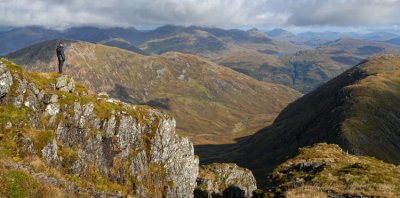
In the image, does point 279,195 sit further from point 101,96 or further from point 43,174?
point 101,96

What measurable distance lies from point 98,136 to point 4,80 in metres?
18.2

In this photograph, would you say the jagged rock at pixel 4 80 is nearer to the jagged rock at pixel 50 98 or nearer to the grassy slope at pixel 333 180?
the jagged rock at pixel 50 98

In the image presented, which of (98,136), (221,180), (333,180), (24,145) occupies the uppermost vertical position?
(24,145)

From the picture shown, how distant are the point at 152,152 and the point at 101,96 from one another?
53.9 feet

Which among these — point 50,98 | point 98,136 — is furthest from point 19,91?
point 98,136

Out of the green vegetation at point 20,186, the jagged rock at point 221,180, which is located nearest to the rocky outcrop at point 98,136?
the jagged rock at point 221,180

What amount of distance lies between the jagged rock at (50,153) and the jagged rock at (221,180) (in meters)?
57.1

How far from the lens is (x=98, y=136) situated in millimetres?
66500

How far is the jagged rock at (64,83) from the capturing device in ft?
211

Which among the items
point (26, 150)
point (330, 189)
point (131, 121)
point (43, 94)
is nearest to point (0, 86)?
point (43, 94)

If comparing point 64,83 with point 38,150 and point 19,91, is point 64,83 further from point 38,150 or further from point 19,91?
point 38,150

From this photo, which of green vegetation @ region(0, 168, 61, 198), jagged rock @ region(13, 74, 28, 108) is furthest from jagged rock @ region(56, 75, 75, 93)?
green vegetation @ region(0, 168, 61, 198)

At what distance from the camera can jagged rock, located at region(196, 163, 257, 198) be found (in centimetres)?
10912

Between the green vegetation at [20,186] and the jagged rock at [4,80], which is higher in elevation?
the jagged rock at [4,80]
